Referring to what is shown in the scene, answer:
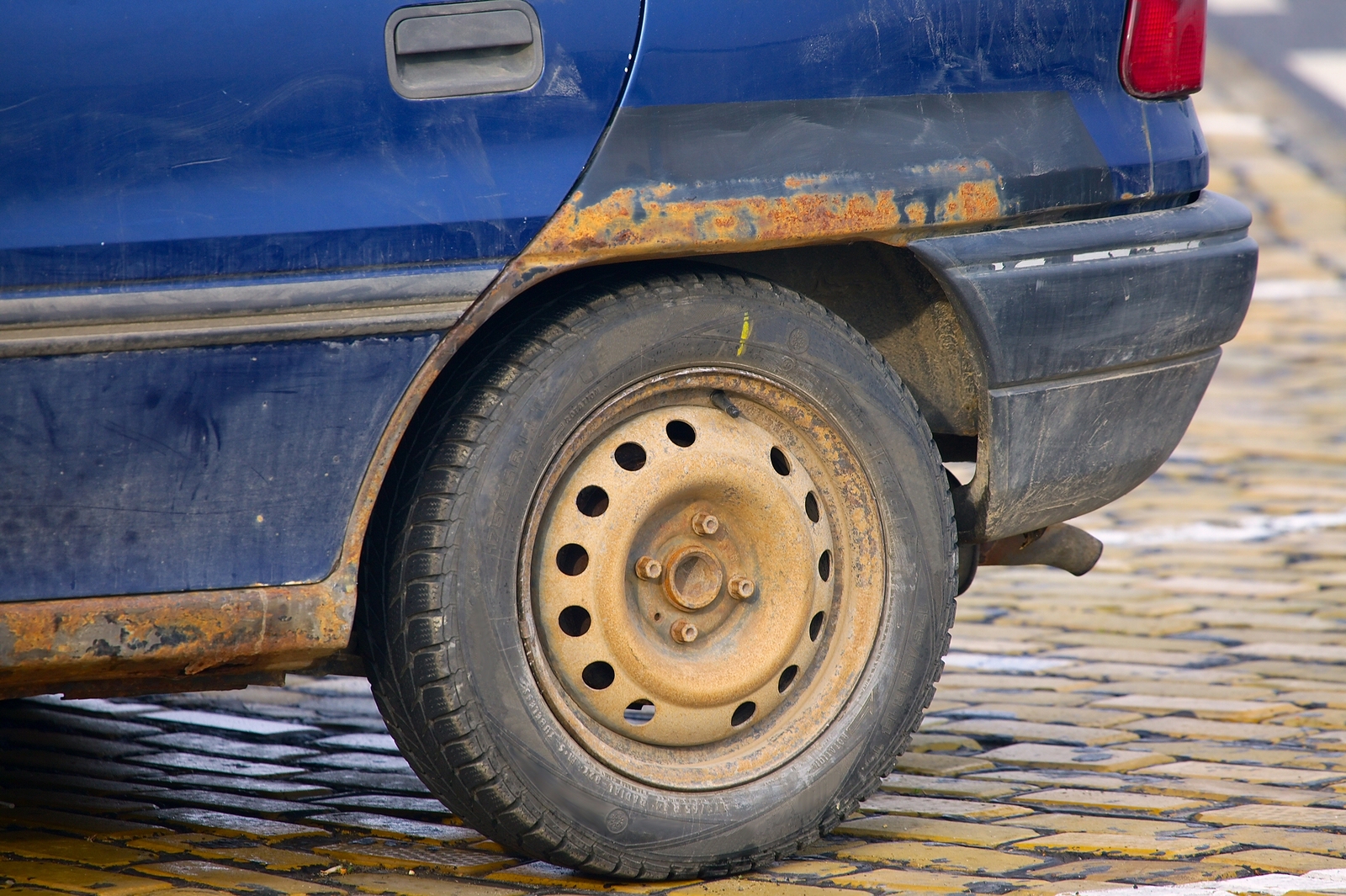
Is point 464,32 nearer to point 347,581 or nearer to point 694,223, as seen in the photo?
point 694,223

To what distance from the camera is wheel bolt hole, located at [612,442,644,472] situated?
2.69 metres

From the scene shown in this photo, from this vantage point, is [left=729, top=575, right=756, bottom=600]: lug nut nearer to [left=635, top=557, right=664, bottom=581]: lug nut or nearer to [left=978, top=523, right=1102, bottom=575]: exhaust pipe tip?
[left=635, top=557, right=664, bottom=581]: lug nut

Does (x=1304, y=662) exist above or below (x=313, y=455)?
below

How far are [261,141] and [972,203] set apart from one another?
1185 mm

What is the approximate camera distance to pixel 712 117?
99.8 inches

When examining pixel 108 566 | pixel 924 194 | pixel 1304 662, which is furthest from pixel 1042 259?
pixel 1304 662

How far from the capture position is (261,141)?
233 centimetres

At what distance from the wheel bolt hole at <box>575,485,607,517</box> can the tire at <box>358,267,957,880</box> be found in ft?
0.04

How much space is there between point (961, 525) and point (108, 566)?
1.53m

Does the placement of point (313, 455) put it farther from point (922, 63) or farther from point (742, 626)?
point (922, 63)

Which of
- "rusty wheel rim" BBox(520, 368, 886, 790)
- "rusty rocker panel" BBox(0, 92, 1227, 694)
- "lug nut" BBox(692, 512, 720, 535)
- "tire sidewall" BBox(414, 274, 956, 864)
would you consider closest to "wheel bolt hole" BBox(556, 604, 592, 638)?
"rusty wheel rim" BBox(520, 368, 886, 790)

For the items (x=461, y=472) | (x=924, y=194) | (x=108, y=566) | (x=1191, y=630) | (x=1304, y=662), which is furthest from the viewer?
(x=1191, y=630)

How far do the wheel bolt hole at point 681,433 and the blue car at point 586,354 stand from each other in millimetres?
11

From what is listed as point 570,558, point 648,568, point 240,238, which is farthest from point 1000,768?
point 240,238
